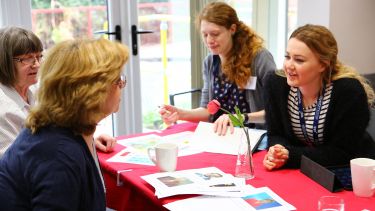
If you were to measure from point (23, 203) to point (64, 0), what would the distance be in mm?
2459

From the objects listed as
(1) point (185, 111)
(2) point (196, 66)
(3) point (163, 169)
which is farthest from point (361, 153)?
(2) point (196, 66)

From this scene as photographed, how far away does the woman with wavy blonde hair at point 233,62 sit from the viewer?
2.47m

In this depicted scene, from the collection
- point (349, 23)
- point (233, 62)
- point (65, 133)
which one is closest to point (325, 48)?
point (233, 62)

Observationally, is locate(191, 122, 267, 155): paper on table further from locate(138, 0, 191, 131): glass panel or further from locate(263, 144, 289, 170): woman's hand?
locate(138, 0, 191, 131): glass panel

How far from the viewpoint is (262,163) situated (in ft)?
5.74

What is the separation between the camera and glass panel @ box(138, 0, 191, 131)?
363 cm

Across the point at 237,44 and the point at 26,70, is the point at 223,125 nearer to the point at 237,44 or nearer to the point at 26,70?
the point at 237,44

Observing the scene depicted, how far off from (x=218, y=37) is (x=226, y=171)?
1.04 metres

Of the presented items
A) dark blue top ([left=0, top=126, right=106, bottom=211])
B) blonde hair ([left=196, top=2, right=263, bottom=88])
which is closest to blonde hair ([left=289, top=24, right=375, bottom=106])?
blonde hair ([left=196, top=2, right=263, bottom=88])

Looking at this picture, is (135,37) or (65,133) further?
(135,37)

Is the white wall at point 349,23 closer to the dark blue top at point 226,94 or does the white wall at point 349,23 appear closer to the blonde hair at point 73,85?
the dark blue top at point 226,94

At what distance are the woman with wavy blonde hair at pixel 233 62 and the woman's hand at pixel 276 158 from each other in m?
0.73

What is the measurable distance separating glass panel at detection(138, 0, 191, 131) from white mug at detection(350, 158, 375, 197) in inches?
95.1

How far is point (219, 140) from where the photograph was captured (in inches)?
77.2
